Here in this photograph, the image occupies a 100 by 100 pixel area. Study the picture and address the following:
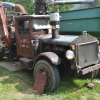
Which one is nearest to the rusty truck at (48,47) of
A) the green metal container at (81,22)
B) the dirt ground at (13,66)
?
the dirt ground at (13,66)

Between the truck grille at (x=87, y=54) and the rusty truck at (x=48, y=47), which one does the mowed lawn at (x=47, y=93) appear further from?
the truck grille at (x=87, y=54)

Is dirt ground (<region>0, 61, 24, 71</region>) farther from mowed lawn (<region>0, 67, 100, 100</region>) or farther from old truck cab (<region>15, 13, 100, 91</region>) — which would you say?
mowed lawn (<region>0, 67, 100, 100</region>)

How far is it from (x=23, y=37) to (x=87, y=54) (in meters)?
2.28

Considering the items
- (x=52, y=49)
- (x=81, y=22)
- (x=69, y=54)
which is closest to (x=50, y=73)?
(x=69, y=54)

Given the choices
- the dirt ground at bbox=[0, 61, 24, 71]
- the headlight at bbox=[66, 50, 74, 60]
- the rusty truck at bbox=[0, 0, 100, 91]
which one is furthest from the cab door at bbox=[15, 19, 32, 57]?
the headlight at bbox=[66, 50, 74, 60]

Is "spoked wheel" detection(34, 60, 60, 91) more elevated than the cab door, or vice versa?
the cab door

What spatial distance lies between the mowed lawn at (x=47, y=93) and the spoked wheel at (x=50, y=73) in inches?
7.5

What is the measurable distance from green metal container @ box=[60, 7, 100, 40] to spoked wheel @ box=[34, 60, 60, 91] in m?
3.26

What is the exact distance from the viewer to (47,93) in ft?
14.3

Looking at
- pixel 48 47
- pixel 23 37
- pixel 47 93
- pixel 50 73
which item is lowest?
pixel 47 93

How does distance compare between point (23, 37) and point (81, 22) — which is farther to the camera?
point (81, 22)

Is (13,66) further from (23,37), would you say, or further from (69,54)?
(69,54)

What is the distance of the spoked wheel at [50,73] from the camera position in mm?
4280

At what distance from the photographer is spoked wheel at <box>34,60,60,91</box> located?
4.28m
